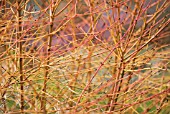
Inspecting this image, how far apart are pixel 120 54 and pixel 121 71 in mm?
299

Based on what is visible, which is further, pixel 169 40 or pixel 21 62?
pixel 169 40

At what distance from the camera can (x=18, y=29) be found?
3.94 metres

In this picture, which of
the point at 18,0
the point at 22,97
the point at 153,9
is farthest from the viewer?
the point at 153,9

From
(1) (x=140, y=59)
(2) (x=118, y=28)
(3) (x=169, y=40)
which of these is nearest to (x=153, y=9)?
(3) (x=169, y=40)

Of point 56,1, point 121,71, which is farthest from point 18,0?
point 121,71

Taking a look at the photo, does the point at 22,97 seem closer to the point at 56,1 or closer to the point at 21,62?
the point at 21,62

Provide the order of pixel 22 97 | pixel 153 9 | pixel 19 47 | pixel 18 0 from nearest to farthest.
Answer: pixel 18 0 < pixel 19 47 < pixel 22 97 < pixel 153 9

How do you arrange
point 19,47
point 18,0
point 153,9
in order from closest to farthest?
point 18,0 → point 19,47 → point 153,9

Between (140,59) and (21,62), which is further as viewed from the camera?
(140,59)

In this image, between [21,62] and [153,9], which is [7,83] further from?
[153,9]

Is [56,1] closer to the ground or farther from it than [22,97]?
farther from it

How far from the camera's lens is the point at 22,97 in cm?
436

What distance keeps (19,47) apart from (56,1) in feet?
2.17

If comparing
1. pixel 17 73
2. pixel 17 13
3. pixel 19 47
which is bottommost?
pixel 17 73
